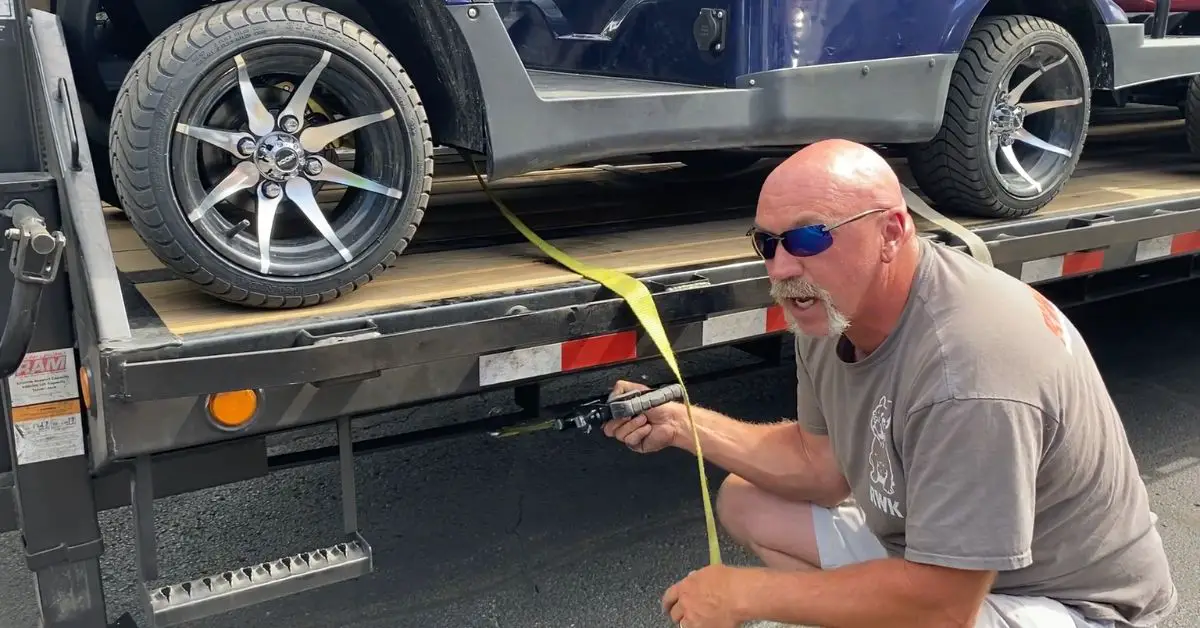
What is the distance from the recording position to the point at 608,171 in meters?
4.65

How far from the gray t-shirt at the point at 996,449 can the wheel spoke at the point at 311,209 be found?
3.75 ft

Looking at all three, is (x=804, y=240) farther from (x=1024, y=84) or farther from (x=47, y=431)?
(x=1024, y=84)

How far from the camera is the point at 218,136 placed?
2.35 meters

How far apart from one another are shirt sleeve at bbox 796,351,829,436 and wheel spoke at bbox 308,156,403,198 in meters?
1.05

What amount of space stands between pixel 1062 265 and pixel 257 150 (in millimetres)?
2589

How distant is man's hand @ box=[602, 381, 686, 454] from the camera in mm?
2740

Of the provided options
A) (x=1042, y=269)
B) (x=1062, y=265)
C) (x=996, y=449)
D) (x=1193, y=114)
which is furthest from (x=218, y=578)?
(x=1193, y=114)

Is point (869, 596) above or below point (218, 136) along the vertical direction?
below

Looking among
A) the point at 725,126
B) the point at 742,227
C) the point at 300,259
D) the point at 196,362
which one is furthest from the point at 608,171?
the point at 196,362

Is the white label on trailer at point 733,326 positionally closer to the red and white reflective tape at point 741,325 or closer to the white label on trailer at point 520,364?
the red and white reflective tape at point 741,325

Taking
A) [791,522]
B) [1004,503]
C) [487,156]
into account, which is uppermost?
[487,156]

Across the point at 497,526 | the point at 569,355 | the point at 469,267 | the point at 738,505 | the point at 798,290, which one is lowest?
the point at 497,526

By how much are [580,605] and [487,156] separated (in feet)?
4.78

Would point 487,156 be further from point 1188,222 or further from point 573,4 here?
point 1188,222
